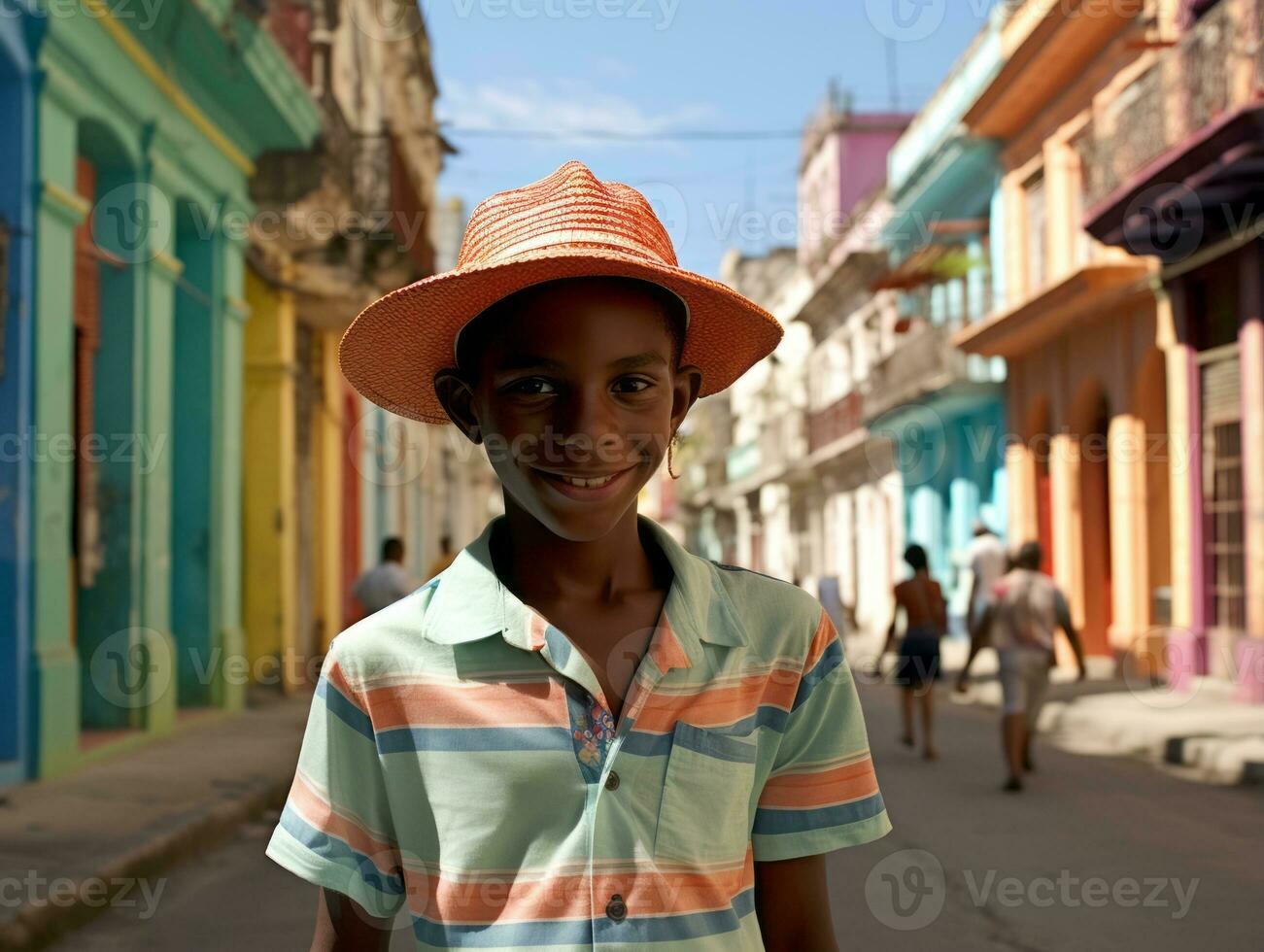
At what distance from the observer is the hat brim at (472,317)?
1.78 metres

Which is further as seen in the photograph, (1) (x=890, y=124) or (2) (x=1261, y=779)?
(1) (x=890, y=124)

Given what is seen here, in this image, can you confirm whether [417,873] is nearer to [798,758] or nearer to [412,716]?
[412,716]

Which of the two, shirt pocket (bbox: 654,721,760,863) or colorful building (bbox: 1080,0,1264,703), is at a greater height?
colorful building (bbox: 1080,0,1264,703)

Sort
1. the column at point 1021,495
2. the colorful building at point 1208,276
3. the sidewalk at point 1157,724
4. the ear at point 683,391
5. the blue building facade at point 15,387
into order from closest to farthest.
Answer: the ear at point 683,391, the blue building facade at point 15,387, the sidewalk at point 1157,724, the colorful building at point 1208,276, the column at point 1021,495

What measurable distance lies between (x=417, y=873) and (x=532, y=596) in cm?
36

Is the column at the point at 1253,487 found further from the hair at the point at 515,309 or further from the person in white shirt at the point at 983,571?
the hair at the point at 515,309

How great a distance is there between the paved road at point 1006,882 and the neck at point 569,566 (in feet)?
12.2

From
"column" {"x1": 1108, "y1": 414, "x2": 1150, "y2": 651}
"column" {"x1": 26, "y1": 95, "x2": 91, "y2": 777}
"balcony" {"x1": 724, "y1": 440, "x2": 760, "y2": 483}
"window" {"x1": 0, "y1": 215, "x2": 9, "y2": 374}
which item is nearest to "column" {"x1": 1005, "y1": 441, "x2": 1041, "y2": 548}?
"column" {"x1": 1108, "y1": 414, "x2": 1150, "y2": 651}

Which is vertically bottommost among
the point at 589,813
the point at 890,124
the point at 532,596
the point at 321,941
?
the point at 321,941

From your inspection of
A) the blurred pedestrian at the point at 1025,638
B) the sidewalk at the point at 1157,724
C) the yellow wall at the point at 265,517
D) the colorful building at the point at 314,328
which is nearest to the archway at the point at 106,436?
the colorful building at the point at 314,328

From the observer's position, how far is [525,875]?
167cm

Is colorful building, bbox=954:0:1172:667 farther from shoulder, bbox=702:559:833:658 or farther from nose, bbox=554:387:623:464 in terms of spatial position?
nose, bbox=554:387:623:464

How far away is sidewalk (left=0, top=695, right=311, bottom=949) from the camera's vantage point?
17.8 feet

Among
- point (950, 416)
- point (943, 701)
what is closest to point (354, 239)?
point (943, 701)
